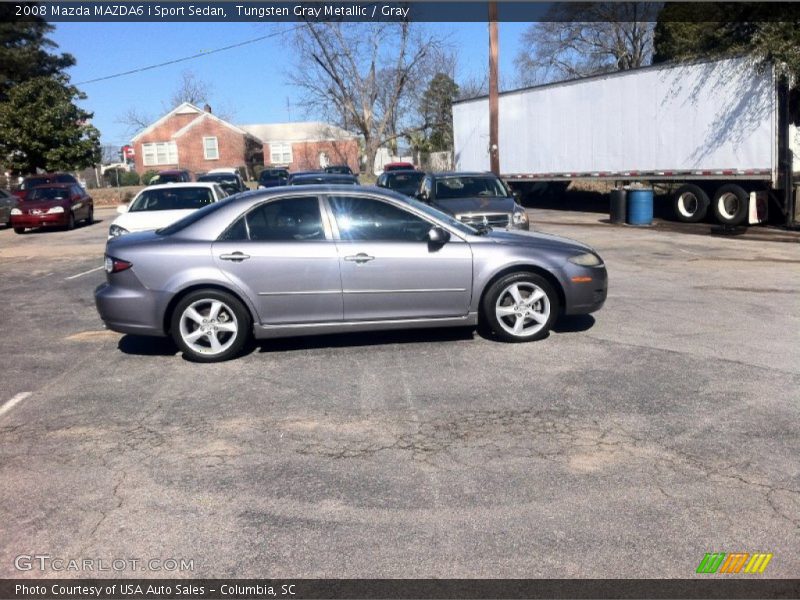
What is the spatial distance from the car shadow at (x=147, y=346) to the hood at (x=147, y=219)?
568 cm

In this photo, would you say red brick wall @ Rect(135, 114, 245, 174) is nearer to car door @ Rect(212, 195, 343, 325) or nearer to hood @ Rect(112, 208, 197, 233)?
hood @ Rect(112, 208, 197, 233)

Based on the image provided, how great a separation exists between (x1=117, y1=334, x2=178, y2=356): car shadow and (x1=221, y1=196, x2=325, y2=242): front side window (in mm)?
1415

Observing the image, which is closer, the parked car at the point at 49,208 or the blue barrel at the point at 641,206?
the blue barrel at the point at 641,206

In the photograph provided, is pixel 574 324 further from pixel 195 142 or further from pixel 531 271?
pixel 195 142

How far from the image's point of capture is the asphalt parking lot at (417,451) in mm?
3986

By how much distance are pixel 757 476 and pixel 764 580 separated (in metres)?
1.14

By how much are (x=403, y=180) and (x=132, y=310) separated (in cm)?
1479

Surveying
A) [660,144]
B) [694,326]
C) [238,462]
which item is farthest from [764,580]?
[660,144]

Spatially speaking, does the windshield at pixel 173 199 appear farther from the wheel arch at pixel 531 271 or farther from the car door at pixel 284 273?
the wheel arch at pixel 531 271

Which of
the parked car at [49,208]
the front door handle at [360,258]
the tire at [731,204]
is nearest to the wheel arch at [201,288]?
the front door handle at [360,258]

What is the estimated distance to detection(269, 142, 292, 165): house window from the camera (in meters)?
76.6

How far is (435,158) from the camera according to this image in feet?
186

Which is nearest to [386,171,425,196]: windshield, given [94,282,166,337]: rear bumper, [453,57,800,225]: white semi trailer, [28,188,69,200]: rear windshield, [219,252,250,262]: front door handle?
[453,57,800,225]: white semi trailer

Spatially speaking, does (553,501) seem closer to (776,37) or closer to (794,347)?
(794,347)
